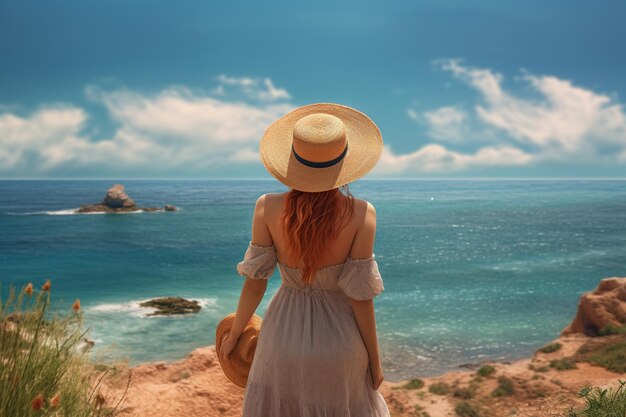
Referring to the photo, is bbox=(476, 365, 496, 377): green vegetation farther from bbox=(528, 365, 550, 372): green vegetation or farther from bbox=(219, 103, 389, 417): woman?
bbox=(219, 103, 389, 417): woman

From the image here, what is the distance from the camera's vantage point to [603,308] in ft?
53.7

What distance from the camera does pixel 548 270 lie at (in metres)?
43.8

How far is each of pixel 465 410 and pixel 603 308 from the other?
28.4 ft

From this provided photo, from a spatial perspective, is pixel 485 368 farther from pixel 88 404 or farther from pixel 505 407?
pixel 88 404

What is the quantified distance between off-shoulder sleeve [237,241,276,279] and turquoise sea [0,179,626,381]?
8.65 ft

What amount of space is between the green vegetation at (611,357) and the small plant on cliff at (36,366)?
40.8 feet

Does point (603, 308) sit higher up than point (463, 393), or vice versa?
point (603, 308)

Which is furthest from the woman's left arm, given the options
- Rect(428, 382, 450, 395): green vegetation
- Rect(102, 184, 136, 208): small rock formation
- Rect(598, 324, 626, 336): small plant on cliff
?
Rect(102, 184, 136, 208): small rock formation

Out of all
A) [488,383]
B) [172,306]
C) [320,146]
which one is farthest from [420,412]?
[172,306]

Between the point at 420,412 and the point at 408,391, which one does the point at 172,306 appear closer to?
the point at 408,391

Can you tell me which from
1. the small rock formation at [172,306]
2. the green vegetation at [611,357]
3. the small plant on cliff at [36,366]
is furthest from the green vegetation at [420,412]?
the small rock formation at [172,306]

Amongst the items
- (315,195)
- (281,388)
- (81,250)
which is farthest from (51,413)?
(81,250)

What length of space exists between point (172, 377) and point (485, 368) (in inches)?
347

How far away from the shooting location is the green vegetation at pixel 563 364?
13.2 metres
